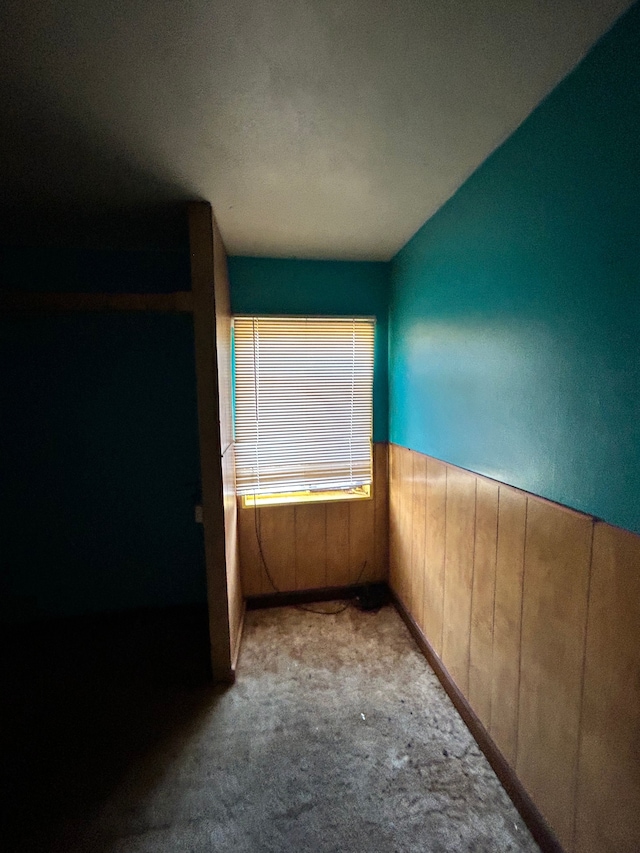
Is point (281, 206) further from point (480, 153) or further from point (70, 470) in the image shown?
point (70, 470)

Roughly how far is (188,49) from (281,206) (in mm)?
797

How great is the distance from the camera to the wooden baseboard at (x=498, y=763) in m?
1.09

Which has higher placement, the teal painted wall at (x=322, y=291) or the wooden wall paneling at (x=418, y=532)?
the teal painted wall at (x=322, y=291)

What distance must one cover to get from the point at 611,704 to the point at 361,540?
1.66m

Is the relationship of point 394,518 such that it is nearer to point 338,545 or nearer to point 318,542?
point 338,545

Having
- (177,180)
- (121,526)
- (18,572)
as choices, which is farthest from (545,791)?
(18,572)

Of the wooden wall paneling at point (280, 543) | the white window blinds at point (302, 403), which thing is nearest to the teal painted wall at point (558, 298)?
the white window blinds at point (302, 403)

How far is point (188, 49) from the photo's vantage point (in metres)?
0.88

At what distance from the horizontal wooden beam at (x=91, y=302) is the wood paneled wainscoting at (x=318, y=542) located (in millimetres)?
1326

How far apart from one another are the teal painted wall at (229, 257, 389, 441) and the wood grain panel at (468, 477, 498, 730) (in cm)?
115

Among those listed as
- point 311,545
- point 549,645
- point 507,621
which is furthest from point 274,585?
point 549,645

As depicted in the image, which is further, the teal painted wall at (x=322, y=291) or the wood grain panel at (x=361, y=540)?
the wood grain panel at (x=361, y=540)

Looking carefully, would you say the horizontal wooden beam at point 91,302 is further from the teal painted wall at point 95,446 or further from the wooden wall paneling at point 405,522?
the wooden wall paneling at point 405,522

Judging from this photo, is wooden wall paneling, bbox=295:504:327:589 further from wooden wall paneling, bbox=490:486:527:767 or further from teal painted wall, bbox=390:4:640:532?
wooden wall paneling, bbox=490:486:527:767
